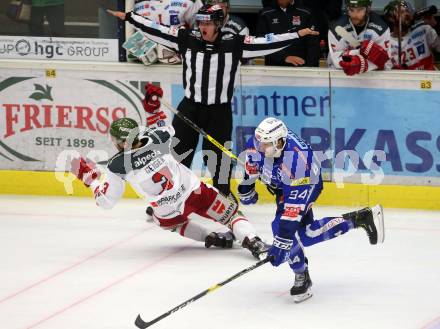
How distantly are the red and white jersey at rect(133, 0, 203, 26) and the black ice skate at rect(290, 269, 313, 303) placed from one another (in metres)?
3.25

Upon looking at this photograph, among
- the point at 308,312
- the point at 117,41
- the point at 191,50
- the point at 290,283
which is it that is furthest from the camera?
the point at 117,41

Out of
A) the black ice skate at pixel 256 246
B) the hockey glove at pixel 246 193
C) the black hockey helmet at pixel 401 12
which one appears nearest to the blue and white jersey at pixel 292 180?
the hockey glove at pixel 246 193

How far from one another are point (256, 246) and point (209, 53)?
179 centimetres

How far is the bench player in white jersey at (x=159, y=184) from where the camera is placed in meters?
7.72

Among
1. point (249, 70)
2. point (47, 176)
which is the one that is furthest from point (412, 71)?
point (47, 176)

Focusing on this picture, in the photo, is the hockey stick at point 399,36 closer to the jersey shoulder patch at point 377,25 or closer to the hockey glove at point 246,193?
the jersey shoulder patch at point 377,25

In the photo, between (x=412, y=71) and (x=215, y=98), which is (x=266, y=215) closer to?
(x=215, y=98)

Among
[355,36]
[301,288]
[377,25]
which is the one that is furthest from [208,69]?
[301,288]

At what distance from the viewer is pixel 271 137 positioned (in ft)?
22.4

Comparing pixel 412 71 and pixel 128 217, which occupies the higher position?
pixel 412 71

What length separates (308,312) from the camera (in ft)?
22.3

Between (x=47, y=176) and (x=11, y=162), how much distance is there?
341 millimetres

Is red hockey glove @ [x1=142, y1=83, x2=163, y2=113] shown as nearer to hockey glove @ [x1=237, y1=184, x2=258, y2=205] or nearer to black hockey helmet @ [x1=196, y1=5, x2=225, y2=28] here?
black hockey helmet @ [x1=196, y1=5, x2=225, y2=28]

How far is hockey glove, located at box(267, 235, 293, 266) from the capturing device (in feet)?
22.1
